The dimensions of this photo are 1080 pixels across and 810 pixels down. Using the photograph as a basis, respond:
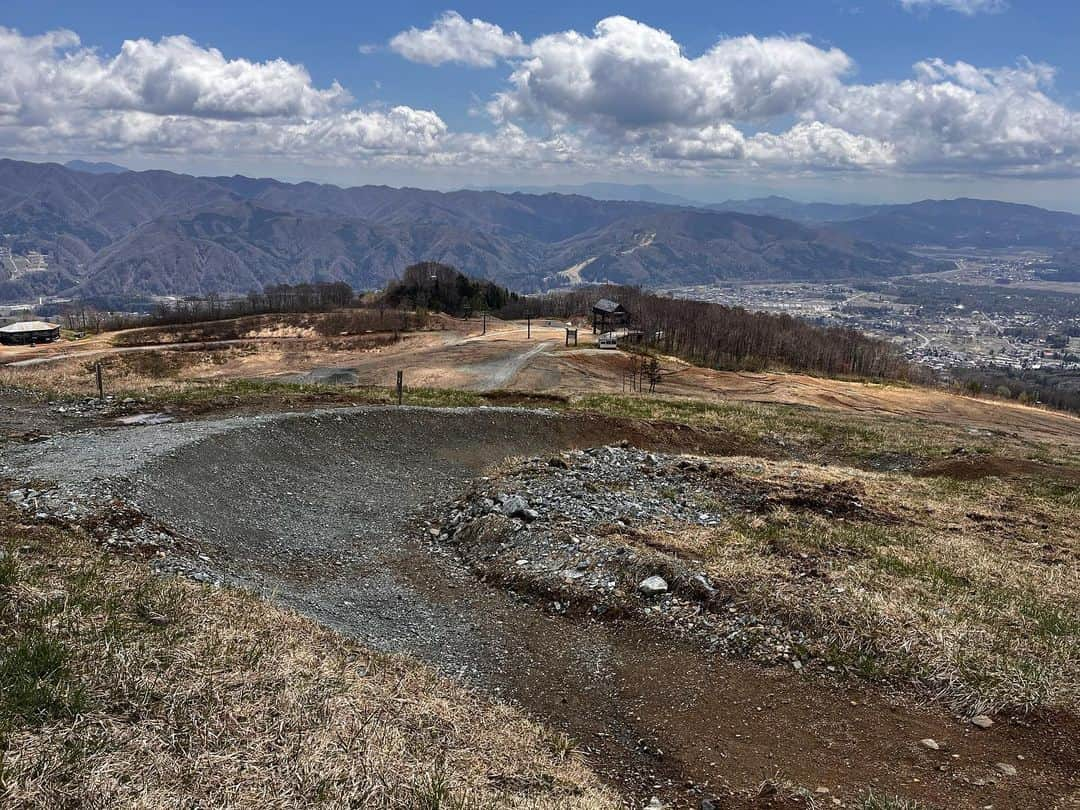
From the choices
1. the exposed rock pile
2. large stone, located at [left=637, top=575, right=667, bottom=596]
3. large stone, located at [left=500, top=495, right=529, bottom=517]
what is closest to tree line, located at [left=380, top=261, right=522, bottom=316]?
the exposed rock pile

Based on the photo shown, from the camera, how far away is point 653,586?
12.7 metres

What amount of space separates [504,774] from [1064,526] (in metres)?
18.9

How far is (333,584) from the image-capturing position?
1383 cm

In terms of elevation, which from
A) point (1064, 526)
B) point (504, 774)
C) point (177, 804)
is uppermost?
point (177, 804)

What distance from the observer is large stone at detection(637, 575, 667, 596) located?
1269 cm

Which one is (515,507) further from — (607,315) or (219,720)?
(607,315)

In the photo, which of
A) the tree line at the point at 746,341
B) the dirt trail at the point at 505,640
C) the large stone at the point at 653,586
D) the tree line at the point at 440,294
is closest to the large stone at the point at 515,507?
the dirt trail at the point at 505,640

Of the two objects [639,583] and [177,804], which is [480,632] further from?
[177,804]

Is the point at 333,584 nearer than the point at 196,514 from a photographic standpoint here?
Yes

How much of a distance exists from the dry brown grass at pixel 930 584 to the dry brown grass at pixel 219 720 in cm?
565

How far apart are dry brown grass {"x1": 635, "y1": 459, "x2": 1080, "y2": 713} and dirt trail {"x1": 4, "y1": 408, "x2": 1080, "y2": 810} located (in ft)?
3.10

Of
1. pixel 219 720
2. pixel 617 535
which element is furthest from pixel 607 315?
pixel 219 720

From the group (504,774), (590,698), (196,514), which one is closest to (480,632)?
(590,698)

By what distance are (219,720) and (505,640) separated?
5971 mm
